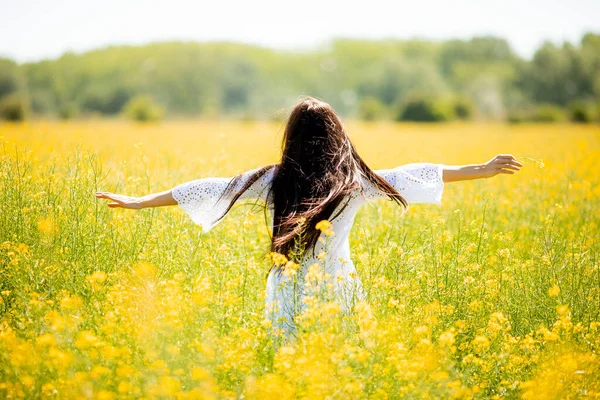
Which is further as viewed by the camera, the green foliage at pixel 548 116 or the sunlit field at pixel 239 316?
the green foliage at pixel 548 116

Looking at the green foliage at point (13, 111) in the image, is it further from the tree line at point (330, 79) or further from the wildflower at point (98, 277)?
the wildflower at point (98, 277)

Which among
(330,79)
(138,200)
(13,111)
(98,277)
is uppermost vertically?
(330,79)

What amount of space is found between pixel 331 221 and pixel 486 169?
97cm

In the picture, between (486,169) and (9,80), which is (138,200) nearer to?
(486,169)

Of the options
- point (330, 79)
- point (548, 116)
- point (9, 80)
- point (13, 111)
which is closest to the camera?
point (13, 111)

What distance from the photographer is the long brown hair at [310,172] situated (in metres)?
3.43

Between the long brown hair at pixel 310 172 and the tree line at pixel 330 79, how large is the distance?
38.5 metres

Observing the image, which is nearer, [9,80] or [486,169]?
[486,169]

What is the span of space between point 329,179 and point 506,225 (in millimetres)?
3360

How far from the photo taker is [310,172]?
350cm

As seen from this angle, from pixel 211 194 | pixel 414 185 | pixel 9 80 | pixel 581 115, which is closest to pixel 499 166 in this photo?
pixel 414 185

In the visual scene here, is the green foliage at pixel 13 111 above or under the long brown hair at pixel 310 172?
above

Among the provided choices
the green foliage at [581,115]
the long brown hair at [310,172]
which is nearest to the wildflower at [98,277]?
the long brown hair at [310,172]

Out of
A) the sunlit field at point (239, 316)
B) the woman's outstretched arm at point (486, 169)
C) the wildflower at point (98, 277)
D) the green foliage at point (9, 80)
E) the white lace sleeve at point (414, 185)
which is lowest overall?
the sunlit field at point (239, 316)
